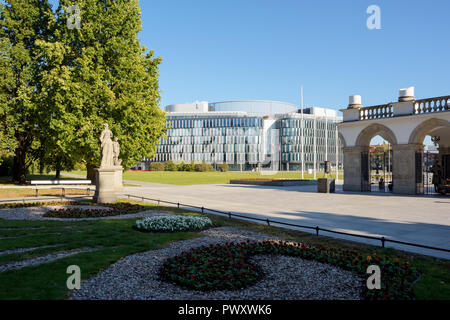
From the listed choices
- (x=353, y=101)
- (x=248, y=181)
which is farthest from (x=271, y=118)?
(x=353, y=101)

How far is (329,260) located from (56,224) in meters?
9.70

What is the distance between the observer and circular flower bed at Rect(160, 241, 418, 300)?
5734 millimetres

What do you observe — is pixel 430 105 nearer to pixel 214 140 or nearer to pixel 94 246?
pixel 94 246

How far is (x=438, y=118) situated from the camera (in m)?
22.0

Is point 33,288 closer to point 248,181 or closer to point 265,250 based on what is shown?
point 265,250

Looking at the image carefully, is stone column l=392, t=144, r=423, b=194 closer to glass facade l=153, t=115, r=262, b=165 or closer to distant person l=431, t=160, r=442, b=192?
distant person l=431, t=160, r=442, b=192

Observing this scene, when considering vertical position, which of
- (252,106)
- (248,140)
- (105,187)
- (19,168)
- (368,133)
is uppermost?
(252,106)

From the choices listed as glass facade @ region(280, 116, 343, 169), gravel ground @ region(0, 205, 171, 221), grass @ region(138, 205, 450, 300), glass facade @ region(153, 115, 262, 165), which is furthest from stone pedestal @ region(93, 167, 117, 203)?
glass facade @ region(280, 116, 343, 169)

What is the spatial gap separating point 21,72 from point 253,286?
94.6ft

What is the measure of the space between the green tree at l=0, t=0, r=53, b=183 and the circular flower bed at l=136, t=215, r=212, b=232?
19652mm

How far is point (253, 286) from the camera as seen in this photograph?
584 cm

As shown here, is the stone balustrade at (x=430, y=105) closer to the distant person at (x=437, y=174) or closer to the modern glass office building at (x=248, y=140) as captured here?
the distant person at (x=437, y=174)

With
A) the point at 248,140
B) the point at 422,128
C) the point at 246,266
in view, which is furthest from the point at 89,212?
the point at 248,140

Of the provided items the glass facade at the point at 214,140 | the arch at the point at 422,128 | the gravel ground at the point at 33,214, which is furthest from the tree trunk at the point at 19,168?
the glass facade at the point at 214,140
